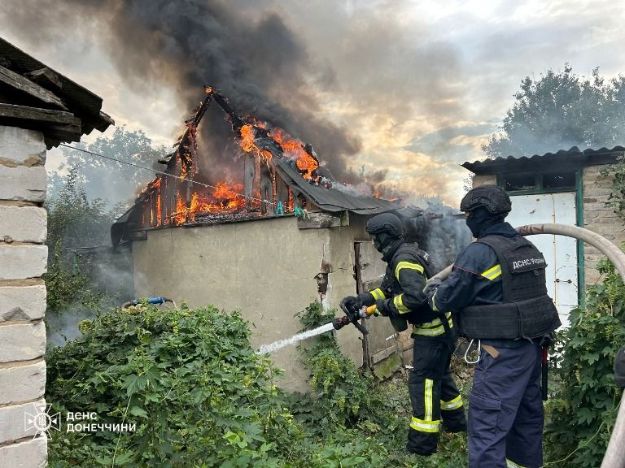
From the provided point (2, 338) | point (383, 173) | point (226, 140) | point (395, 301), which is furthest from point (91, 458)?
point (383, 173)

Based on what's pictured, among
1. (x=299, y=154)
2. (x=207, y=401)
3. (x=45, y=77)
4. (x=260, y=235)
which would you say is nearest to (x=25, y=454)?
(x=207, y=401)

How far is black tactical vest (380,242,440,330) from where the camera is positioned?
182 inches

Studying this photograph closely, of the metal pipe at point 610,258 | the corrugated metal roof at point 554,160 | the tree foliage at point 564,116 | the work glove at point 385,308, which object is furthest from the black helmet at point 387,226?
the tree foliage at point 564,116

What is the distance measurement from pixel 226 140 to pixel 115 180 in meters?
24.7

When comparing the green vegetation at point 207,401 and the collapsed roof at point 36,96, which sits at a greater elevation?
the collapsed roof at point 36,96

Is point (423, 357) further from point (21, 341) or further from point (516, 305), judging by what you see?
point (21, 341)

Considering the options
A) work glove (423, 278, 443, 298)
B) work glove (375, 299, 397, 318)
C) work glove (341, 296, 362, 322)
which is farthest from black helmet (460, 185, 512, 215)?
work glove (341, 296, 362, 322)

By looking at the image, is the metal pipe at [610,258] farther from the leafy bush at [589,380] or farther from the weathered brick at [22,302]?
the weathered brick at [22,302]

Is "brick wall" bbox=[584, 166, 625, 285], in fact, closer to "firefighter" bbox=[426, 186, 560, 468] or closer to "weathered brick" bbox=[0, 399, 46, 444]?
"firefighter" bbox=[426, 186, 560, 468]

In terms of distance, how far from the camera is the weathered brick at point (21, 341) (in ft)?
9.43

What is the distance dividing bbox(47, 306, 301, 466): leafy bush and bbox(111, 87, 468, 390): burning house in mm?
2235

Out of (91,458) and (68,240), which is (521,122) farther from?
(91,458)

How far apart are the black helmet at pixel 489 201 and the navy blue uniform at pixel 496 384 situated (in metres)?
0.18

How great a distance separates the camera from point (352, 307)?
5027 mm
